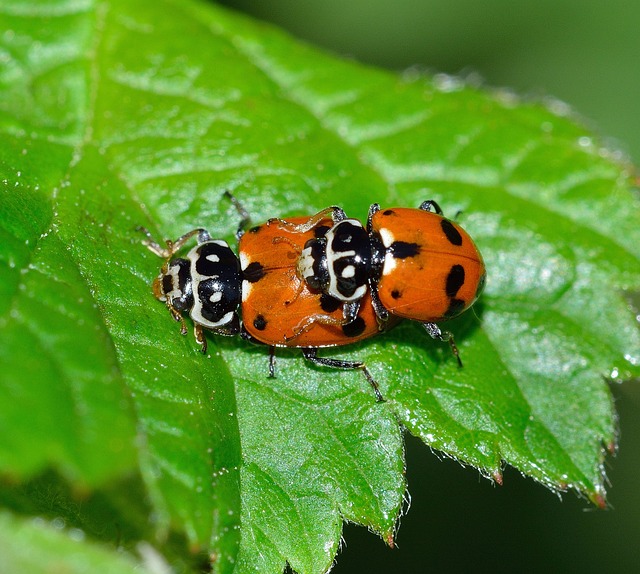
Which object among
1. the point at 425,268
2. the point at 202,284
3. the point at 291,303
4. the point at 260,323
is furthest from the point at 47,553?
the point at 425,268

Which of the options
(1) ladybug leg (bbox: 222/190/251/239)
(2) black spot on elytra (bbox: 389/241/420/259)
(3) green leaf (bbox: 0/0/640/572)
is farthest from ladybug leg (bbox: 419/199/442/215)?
(1) ladybug leg (bbox: 222/190/251/239)

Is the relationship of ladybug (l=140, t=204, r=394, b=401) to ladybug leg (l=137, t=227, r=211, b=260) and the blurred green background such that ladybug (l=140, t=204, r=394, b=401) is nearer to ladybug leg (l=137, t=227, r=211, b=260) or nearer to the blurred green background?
ladybug leg (l=137, t=227, r=211, b=260)

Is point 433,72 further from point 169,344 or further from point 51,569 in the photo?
point 51,569

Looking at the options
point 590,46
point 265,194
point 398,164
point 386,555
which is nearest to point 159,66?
point 265,194

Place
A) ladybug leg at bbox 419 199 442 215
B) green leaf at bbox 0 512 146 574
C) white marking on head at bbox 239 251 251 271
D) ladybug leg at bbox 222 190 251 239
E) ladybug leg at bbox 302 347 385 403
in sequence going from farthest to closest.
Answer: ladybug leg at bbox 419 199 442 215
ladybug leg at bbox 222 190 251 239
white marking on head at bbox 239 251 251 271
ladybug leg at bbox 302 347 385 403
green leaf at bbox 0 512 146 574

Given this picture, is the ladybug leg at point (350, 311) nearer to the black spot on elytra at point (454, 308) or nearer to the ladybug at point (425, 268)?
the ladybug at point (425, 268)

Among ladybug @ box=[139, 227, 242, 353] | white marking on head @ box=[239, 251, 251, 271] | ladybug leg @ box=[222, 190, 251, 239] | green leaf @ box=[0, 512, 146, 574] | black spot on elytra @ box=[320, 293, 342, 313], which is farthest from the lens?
ladybug leg @ box=[222, 190, 251, 239]

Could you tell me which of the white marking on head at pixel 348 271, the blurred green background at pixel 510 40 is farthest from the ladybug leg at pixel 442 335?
the blurred green background at pixel 510 40
